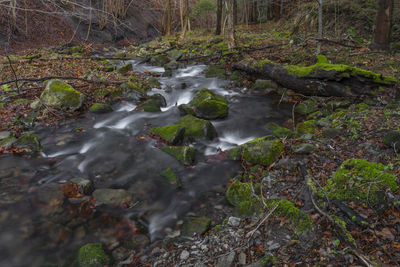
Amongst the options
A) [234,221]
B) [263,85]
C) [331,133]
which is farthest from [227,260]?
[263,85]

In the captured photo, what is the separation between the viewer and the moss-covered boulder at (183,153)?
5543 millimetres

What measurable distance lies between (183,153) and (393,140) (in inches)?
149

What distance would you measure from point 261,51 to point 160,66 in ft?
17.6

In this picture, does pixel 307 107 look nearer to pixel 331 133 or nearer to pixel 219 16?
pixel 331 133

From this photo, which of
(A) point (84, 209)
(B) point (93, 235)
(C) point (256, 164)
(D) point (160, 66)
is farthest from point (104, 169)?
(D) point (160, 66)

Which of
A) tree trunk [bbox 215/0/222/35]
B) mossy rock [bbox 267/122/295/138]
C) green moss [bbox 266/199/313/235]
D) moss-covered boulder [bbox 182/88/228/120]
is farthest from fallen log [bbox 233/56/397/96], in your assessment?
tree trunk [bbox 215/0/222/35]

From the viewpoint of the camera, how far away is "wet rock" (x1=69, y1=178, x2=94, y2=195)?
4637mm

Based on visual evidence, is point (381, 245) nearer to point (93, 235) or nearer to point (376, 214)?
point (376, 214)

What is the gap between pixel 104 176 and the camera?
5.29m

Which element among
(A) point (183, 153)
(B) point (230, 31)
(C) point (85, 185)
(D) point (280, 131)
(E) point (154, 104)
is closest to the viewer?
(C) point (85, 185)

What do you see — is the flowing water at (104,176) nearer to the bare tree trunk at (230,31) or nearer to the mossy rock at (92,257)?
the mossy rock at (92,257)

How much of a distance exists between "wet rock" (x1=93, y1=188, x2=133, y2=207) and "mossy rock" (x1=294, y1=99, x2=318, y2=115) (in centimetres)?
546

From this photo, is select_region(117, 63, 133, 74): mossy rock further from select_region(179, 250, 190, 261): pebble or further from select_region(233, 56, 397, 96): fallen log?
select_region(179, 250, 190, 261): pebble

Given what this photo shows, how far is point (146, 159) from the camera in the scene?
5848 millimetres
